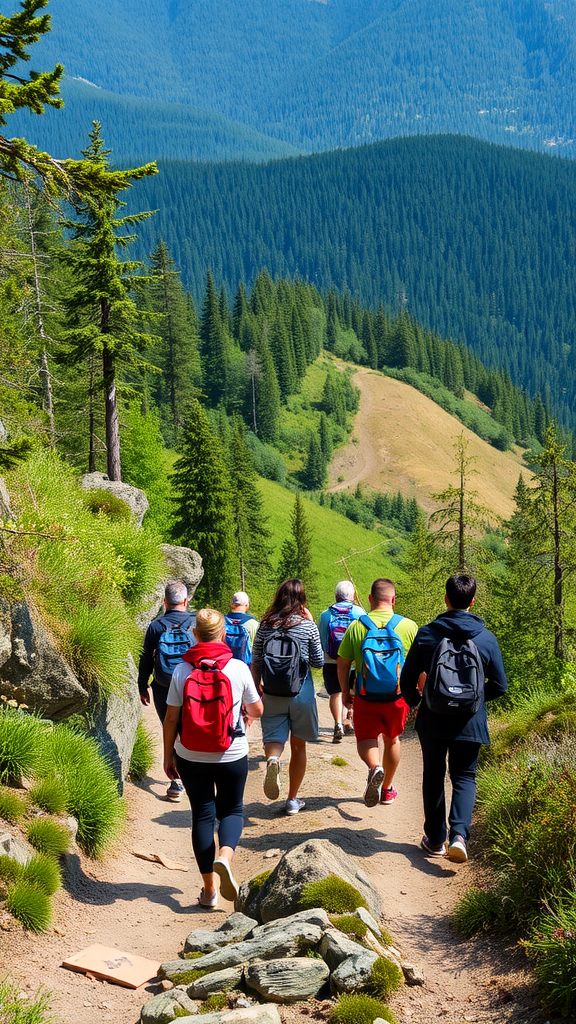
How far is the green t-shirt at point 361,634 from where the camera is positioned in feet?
25.7

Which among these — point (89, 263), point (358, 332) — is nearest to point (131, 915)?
point (89, 263)

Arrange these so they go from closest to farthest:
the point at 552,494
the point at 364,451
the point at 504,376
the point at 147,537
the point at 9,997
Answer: the point at 9,997 → the point at 147,537 → the point at 552,494 → the point at 364,451 → the point at 504,376

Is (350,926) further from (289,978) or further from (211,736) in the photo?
(211,736)

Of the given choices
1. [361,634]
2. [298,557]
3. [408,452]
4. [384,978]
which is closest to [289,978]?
[384,978]

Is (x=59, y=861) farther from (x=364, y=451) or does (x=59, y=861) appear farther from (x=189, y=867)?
(x=364, y=451)

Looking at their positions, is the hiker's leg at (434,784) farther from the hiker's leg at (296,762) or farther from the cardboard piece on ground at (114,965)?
the cardboard piece on ground at (114,965)

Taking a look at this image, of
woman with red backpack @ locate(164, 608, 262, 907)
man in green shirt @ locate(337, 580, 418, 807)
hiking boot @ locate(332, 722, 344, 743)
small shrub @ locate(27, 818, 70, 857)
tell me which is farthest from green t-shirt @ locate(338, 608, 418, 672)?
hiking boot @ locate(332, 722, 344, 743)

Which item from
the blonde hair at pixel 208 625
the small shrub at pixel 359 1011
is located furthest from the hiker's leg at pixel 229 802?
the small shrub at pixel 359 1011

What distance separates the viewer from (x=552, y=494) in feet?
71.8

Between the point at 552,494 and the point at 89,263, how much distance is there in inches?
564

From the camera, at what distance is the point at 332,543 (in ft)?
271

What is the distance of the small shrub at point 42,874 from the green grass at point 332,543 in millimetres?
61242

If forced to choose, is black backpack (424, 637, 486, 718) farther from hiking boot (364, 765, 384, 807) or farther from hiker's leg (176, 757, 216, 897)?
hiker's leg (176, 757, 216, 897)

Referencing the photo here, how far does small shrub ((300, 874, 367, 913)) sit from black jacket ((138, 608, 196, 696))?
3360mm
